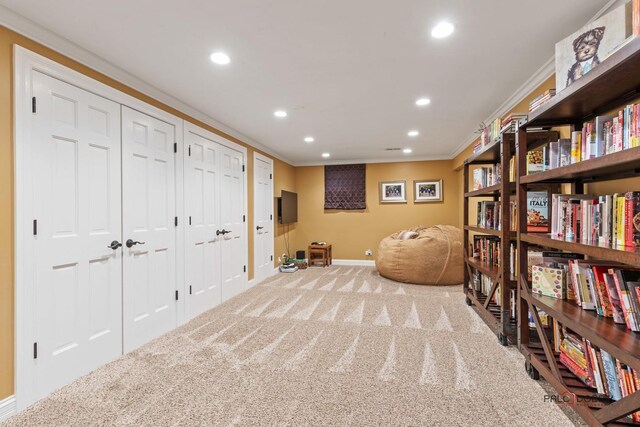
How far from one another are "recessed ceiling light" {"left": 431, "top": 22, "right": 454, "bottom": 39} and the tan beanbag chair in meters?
3.28

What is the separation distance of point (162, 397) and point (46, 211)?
1411mm

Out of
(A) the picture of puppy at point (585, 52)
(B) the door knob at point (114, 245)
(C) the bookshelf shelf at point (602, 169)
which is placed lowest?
(B) the door knob at point (114, 245)

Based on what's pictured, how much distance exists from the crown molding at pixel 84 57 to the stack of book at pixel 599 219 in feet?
11.1

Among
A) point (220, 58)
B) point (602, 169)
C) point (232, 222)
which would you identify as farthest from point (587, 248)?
point (232, 222)

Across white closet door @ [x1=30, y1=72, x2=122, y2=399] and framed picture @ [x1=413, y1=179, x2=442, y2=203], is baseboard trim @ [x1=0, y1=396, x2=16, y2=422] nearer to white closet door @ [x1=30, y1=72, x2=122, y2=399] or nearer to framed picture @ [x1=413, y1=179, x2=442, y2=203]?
white closet door @ [x1=30, y1=72, x2=122, y2=399]

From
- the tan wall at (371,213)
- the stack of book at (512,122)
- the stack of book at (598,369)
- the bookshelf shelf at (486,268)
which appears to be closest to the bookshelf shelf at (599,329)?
the stack of book at (598,369)

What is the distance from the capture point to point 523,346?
2018 millimetres

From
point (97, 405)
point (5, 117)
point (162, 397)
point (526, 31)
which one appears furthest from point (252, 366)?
point (526, 31)

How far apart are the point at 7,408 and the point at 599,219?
3.42 metres

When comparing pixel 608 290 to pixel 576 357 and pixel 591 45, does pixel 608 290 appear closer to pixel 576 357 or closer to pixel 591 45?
pixel 576 357

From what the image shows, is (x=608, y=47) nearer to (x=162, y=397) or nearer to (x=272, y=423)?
(x=272, y=423)

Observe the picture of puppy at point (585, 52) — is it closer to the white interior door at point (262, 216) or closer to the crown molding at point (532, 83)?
the crown molding at point (532, 83)

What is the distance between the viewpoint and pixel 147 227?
262 centimetres

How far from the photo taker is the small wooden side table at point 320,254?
618 cm
